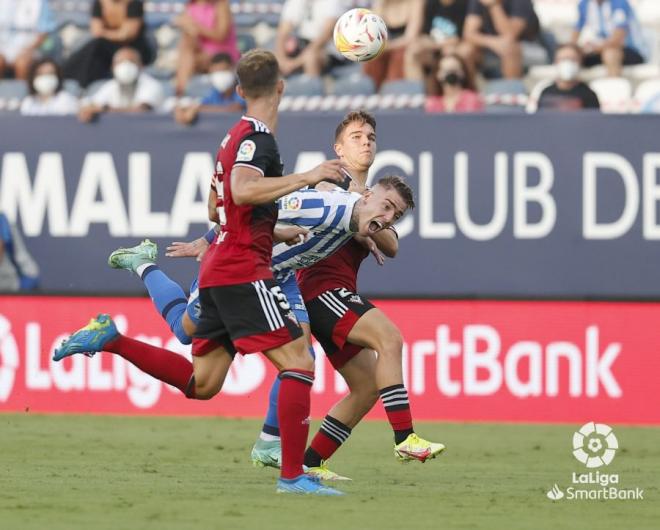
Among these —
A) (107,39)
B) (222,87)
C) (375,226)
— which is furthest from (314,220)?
(107,39)

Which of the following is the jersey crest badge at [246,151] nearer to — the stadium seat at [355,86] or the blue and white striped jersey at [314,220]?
the blue and white striped jersey at [314,220]

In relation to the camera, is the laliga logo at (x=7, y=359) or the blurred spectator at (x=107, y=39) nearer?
the laliga logo at (x=7, y=359)

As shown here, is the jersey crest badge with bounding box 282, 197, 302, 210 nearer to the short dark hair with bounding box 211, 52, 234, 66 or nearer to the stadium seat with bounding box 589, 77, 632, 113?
the short dark hair with bounding box 211, 52, 234, 66

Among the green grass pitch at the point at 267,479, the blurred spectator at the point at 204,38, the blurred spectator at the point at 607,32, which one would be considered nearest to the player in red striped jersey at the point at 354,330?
the green grass pitch at the point at 267,479

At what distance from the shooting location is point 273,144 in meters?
7.27

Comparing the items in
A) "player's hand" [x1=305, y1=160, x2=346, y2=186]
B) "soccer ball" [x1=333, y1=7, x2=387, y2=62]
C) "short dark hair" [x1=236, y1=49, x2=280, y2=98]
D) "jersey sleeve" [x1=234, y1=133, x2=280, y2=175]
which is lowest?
"player's hand" [x1=305, y1=160, x2=346, y2=186]

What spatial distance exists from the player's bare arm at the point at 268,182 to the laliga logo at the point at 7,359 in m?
5.96

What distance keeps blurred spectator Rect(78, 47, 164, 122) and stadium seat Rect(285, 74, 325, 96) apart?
124 cm

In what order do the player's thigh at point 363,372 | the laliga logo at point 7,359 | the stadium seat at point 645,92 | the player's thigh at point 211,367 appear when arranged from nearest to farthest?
1. the player's thigh at point 211,367
2. the player's thigh at point 363,372
3. the laliga logo at point 7,359
4. the stadium seat at point 645,92

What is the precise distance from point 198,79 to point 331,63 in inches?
51.2

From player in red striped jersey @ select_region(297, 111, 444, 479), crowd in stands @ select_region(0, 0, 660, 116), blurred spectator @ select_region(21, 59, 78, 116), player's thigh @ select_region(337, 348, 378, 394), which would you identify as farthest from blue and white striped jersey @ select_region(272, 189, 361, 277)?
blurred spectator @ select_region(21, 59, 78, 116)

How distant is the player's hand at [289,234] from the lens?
767cm

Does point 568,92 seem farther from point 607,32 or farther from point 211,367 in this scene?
point 211,367

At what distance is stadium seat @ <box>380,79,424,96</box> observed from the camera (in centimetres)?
1388
